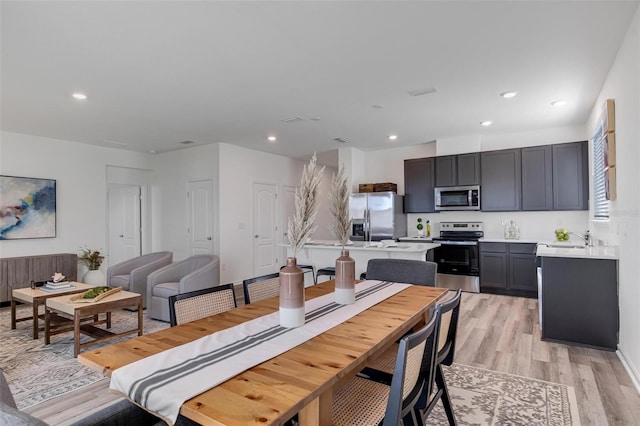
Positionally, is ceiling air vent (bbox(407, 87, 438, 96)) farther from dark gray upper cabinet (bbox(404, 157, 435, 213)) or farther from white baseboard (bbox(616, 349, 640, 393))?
white baseboard (bbox(616, 349, 640, 393))

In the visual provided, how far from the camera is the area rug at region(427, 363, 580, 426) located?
210 cm

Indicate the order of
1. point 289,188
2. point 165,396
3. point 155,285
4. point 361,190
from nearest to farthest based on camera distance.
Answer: point 165,396, point 155,285, point 361,190, point 289,188

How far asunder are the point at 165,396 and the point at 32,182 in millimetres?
6096

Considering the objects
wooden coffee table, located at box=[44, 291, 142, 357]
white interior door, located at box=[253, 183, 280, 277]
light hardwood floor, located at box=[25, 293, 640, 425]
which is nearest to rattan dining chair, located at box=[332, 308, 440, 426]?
light hardwood floor, located at box=[25, 293, 640, 425]

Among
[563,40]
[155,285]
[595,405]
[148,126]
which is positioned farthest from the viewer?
[148,126]

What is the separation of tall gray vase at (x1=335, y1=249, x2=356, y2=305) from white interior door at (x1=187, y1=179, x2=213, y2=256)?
4626 millimetres

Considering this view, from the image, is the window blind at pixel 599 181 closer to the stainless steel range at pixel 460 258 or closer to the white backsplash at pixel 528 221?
the white backsplash at pixel 528 221

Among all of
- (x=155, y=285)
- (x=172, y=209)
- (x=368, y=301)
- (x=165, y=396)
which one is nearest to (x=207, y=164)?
(x=172, y=209)

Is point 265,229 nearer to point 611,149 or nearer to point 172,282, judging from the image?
point 172,282

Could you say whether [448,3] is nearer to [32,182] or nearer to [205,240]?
[205,240]

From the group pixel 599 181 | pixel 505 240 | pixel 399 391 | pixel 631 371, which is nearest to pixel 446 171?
pixel 505 240

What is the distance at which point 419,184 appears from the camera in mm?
6281

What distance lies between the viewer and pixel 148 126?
16.2 feet

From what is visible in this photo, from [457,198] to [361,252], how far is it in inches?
99.0
